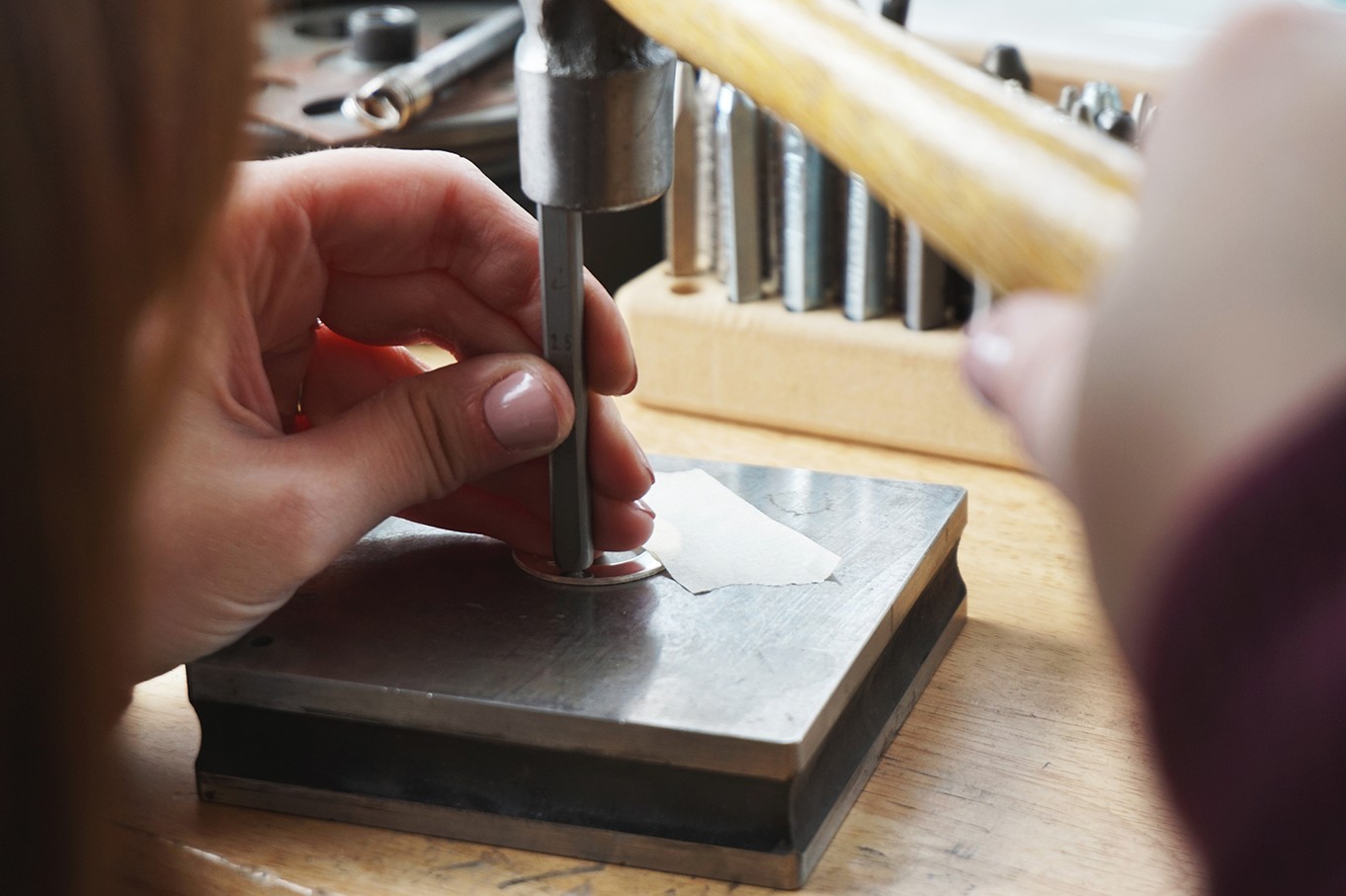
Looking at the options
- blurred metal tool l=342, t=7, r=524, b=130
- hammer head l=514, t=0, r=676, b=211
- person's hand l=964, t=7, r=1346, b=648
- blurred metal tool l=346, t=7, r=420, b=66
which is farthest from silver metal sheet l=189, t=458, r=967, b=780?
blurred metal tool l=346, t=7, r=420, b=66

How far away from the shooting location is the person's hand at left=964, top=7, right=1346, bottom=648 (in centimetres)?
21

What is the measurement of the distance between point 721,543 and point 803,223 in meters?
0.30

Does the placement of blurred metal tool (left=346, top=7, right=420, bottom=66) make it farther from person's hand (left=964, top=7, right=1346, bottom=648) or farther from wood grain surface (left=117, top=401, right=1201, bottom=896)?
person's hand (left=964, top=7, right=1346, bottom=648)

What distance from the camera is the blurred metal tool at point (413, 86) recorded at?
3.26 feet

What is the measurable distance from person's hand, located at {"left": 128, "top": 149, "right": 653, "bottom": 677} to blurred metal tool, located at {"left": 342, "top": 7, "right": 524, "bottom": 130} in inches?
14.2

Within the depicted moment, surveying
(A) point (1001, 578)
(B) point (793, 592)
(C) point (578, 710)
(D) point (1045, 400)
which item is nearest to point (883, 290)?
(A) point (1001, 578)

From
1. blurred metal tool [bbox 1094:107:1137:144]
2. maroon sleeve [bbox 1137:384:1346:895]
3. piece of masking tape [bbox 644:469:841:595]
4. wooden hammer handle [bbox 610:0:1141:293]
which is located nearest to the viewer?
maroon sleeve [bbox 1137:384:1346:895]

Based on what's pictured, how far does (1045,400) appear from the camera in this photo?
0.87ft

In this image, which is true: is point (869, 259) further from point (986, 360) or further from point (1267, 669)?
point (1267, 669)

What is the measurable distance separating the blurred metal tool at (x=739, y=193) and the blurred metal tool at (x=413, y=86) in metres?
0.24

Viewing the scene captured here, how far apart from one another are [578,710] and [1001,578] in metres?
0.28

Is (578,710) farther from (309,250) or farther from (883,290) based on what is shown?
(883,290)

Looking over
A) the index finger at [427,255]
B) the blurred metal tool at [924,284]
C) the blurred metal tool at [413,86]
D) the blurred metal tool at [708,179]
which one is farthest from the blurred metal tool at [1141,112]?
the blurred metal tool at [413,86]

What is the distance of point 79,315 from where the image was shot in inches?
10.1
